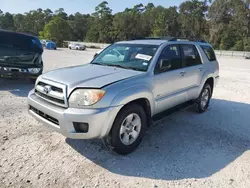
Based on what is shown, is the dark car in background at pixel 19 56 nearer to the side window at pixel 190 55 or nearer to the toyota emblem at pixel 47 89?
the toyota emblem at pixel 47 89

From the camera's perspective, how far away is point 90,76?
3.57 meters

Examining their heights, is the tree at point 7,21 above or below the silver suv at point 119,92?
above

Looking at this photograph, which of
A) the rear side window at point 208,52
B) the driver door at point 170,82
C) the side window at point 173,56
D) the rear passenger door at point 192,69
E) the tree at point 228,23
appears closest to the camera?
the driver door at point 170,82

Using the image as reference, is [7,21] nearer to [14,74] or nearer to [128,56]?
[14,74]

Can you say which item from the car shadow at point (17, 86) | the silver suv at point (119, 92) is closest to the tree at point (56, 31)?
the car shadow at point (17, 86)

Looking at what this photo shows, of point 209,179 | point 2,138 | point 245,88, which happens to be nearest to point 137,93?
point 209,179

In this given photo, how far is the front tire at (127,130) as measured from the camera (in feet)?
11.0

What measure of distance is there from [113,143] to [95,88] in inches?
32.9

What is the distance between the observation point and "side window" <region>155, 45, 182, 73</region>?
4.26m

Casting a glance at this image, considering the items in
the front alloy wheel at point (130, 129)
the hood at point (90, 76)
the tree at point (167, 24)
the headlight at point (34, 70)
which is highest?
the tree at point (167, 24)

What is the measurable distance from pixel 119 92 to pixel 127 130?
666 mm

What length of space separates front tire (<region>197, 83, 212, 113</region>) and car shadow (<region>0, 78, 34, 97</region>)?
15.1 feet

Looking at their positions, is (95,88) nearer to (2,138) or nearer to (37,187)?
(37,187)

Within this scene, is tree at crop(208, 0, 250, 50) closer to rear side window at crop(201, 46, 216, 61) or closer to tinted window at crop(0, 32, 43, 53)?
rear side window at crop(201, 46, 216, 61)
